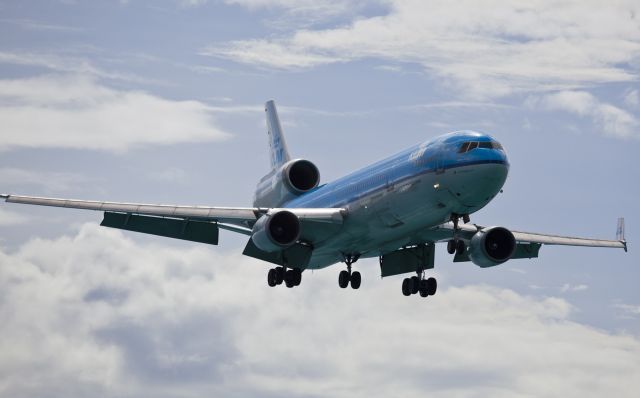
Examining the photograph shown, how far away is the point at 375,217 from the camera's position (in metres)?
58.5

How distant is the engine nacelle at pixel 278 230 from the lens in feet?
200

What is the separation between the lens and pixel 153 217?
218ft

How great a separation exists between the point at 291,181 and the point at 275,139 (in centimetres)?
1121

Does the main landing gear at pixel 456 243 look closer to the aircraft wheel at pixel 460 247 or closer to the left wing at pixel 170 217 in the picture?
the aircraft wheel at pixel 460 247

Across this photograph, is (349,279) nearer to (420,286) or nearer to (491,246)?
(420,286)

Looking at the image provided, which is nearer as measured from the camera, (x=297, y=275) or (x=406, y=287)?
(x=406, y=287)

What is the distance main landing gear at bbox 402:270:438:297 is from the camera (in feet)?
211

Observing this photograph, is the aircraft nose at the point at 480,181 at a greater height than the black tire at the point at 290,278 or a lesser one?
greater

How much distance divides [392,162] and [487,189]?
5873mm

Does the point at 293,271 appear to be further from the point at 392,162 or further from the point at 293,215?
the point at 392,162

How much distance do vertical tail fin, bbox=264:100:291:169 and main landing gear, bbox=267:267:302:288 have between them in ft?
36.3

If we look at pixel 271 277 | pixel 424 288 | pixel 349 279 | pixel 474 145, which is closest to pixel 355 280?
pixel 349 279

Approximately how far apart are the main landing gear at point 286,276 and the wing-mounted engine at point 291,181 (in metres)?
3.96

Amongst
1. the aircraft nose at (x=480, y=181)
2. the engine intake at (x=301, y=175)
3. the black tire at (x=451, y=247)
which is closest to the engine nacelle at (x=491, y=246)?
the black tire at (x=451, y=247)
